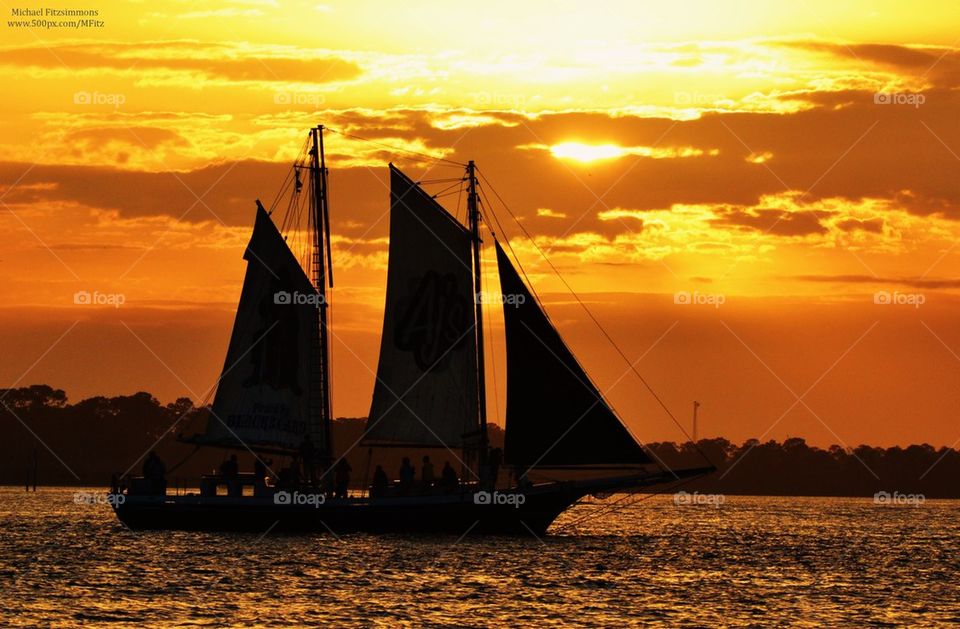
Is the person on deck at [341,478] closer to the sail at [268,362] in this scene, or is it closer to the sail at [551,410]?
the sail at [268,362]

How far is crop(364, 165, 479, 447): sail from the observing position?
258ft

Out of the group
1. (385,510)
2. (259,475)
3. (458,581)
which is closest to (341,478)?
(385,510)

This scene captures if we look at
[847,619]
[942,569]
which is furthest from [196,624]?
[942,569]

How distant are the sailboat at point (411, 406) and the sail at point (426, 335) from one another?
0.23 feet

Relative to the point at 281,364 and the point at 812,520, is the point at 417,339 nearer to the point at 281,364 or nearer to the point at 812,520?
the point at 281,364

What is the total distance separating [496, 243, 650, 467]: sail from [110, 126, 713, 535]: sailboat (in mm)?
66

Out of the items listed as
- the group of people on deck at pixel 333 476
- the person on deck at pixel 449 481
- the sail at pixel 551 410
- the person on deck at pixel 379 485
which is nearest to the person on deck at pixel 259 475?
the group of people on deck at pixel 333 476

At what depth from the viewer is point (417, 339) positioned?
79.5m

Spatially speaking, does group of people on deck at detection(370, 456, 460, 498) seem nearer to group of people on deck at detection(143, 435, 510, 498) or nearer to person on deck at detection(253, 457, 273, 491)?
group of people on deck at detection(143, 435, 510, 498)

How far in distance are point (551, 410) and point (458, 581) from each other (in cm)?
1326

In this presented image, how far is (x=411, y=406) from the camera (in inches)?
3098

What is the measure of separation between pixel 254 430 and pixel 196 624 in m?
31.7

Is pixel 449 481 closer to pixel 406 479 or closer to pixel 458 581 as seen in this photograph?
pixel 406 479

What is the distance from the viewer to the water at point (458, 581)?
178 ft
